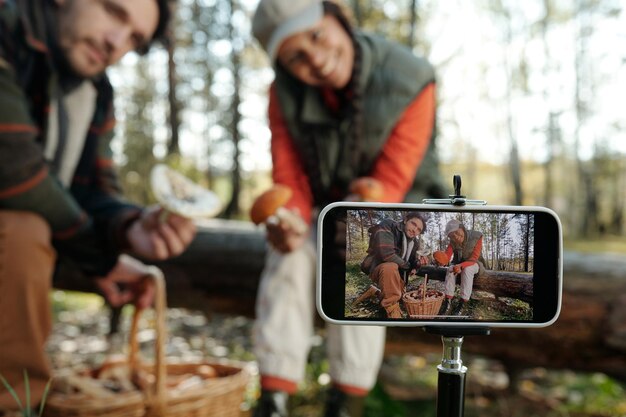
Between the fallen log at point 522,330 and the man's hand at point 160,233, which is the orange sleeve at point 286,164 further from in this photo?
the fallen log at point 522,330

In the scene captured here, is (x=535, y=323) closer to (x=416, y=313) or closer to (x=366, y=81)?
(x=416, y=313)

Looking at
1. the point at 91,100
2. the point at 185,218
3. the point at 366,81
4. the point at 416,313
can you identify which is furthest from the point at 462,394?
the point at 91,100

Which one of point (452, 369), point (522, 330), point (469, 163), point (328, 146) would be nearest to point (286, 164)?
point (328, 146)

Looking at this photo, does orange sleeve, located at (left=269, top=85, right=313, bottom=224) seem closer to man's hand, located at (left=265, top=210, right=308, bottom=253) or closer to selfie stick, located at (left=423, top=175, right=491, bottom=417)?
man's hand, located at (left=265, top=210, right=308, bottom=253)

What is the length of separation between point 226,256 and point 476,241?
237 cm

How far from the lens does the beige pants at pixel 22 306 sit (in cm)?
171

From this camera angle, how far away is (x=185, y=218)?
2051 millimetres

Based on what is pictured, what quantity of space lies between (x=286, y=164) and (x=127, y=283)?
77 cm

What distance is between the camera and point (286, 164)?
7.36ft

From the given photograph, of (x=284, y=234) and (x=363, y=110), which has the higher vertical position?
(x=363, y=110)

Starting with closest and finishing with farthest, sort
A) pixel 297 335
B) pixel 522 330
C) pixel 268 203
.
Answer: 1. pixel 268 203
2. pixel 297 335
3. pixel 522 330

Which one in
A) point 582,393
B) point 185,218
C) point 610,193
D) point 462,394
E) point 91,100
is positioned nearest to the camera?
point 462,394

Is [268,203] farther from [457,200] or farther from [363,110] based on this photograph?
[457,200]

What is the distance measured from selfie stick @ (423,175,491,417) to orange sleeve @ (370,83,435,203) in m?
1.22
